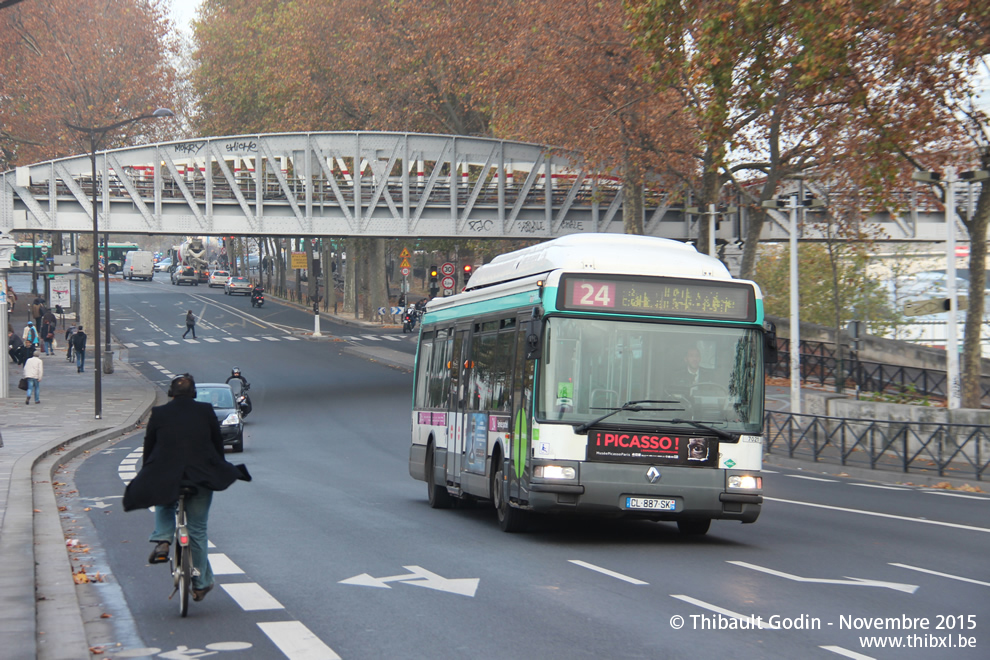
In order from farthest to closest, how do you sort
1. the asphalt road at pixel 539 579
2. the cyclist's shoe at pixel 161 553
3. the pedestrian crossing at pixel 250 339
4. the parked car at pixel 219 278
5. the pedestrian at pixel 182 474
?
the parked car at pixel 219 278 < the pedestrian crossing at pixel 250 339 < the cyclist's shoe at pixel 161 553 < the pedestrian at pixel 182 474 < the asphalt road at pixel 539 579

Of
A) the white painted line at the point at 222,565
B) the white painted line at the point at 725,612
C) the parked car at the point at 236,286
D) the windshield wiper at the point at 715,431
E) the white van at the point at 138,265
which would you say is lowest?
the white painted line at the point at 222,565

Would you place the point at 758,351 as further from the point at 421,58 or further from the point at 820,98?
the point at 421,58

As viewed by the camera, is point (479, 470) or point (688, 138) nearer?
point (479, 470)

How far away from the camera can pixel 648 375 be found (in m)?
12.0

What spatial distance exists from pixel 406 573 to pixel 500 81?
110ft

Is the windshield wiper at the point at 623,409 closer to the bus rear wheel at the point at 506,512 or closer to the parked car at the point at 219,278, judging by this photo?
the bus rear wheel at the point at 506,512

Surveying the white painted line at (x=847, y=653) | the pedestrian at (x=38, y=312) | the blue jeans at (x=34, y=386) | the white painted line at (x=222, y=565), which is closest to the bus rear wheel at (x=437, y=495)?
the white painted line at (x=222, y=565)

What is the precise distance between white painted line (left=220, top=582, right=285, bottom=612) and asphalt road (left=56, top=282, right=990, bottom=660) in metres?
0.02

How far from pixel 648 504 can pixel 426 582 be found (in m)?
2.97

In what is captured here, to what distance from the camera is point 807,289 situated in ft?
161

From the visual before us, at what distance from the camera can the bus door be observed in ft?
50.6

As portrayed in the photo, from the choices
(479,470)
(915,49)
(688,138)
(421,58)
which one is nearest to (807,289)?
(688,138)

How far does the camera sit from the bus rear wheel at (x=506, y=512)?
1298 centimetres

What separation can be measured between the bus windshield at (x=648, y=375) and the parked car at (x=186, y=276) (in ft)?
367
